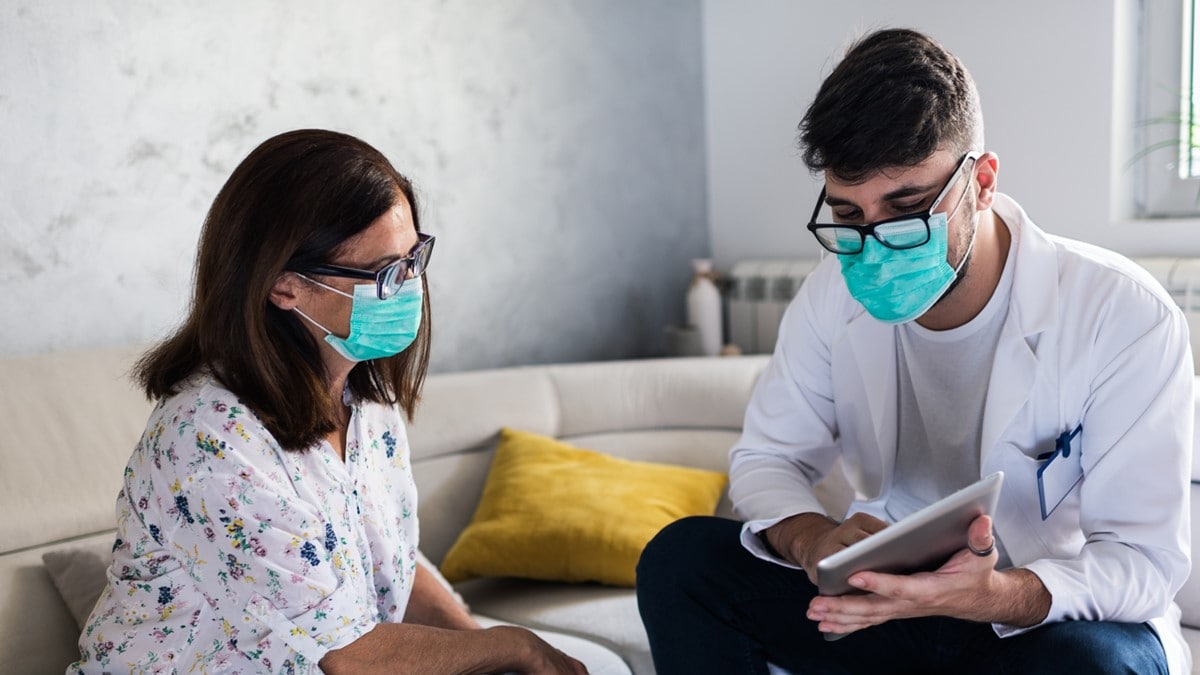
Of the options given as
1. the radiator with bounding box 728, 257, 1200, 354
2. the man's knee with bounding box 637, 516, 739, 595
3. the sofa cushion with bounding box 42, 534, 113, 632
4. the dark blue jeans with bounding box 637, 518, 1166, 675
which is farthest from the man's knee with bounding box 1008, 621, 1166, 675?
the radiator with bounding box 728, 257, 1200, 354

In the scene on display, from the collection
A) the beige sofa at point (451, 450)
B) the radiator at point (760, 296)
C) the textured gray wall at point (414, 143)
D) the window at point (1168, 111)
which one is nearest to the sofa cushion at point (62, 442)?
the beige sofa at point (451, 450)

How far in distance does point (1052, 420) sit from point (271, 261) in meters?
1.06

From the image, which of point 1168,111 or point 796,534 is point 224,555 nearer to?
point 796,534

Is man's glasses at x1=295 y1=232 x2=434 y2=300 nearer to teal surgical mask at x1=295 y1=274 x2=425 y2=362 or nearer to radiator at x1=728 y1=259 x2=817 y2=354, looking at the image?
teal surgical mask at x1=295 y1=274 x2=425 y2=362

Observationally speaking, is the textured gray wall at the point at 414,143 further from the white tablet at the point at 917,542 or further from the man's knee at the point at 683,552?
the white tablet at the point at 917,542

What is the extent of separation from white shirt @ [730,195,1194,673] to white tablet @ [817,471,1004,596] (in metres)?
0.18

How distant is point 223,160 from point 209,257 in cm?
108

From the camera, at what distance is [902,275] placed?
1.47 meters

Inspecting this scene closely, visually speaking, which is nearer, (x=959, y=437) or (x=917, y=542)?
(x=917, y=542)

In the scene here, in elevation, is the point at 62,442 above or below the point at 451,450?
above

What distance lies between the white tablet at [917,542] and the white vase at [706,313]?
74.2 inches

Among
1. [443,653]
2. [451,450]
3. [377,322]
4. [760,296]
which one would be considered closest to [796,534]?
[443,653]

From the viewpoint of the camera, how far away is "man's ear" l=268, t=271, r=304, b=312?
1402mm

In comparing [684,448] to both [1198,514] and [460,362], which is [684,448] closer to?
[460,362]
